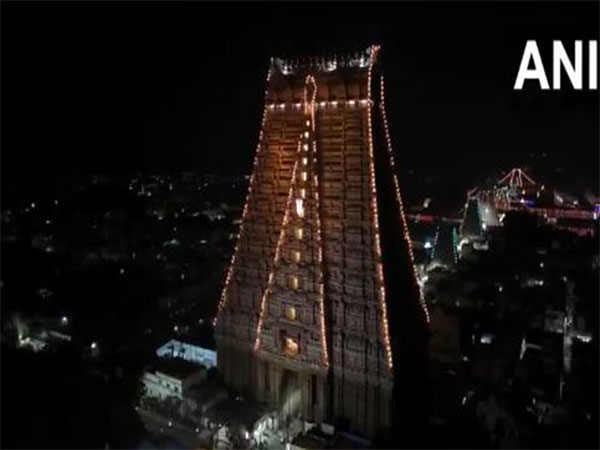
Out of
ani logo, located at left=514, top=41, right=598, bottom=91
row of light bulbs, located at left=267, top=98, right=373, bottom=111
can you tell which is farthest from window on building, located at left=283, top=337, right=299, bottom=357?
ani logo, located at left=514, top=41, right=598, bottom=91

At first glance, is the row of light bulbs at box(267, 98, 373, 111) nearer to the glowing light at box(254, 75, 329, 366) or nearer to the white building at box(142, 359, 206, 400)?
the glowing light at box(254, 75, 329, 366)

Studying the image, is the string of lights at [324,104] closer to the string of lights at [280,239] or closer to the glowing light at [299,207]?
the string of lights at [280,239]

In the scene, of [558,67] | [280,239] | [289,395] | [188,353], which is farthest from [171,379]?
[558,67]

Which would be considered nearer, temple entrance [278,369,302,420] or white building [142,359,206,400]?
temple entrance [278,369,302,420]

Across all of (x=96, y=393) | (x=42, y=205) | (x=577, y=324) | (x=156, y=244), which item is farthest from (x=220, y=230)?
(x=96, y=393)

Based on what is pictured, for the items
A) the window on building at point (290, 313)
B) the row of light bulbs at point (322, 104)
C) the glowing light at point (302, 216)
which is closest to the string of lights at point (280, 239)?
the glowing light at point (302, 216)

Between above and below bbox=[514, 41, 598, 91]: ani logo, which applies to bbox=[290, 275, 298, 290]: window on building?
below

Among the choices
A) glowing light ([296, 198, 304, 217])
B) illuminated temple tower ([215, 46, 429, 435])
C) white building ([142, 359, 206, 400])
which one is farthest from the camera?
white building ([142, 359, 206, 400])
